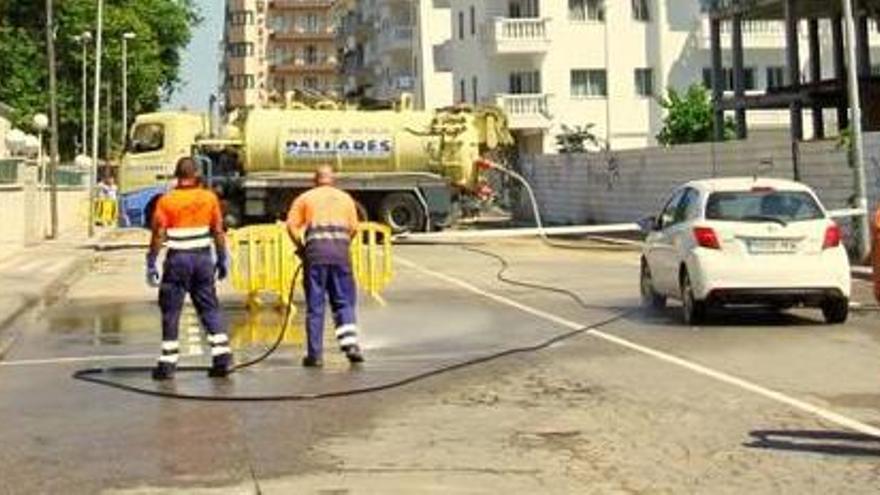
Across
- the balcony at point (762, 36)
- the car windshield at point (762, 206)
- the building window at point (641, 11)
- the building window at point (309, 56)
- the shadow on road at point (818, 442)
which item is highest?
the building window at point (309, 56)

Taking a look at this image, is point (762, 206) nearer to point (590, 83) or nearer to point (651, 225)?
point (651, 225)

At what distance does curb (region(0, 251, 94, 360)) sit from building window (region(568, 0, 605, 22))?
34.5m

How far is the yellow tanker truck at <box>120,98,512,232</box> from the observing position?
39.7m

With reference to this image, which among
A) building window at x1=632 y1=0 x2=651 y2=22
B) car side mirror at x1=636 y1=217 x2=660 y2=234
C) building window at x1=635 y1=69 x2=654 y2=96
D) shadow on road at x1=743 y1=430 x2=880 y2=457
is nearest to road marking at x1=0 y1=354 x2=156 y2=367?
car side mirror at x1=636 y1=217 x2=660 y2=234

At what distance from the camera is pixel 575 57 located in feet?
217

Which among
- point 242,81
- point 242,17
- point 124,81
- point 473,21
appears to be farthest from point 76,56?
point 242,17

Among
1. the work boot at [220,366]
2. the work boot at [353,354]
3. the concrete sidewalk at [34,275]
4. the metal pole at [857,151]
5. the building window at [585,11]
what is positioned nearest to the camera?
the work boot at [220,366]

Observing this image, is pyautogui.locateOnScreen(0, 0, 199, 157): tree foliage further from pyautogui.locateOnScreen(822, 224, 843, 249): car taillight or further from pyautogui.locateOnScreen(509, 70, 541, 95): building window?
pyautogui.locateOnScreen(822, 224, 843, 249): car taillight

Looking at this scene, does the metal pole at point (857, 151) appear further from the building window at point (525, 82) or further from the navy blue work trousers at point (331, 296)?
the building window at point (525, 82)

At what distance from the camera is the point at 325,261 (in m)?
13.8

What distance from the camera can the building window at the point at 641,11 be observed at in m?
66.4

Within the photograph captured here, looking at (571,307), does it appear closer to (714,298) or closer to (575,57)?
(714,298)

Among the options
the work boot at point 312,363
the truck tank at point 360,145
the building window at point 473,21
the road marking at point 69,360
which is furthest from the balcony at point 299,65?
the work boot at point 312,363

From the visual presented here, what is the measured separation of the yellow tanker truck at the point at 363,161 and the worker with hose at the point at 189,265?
26049 mm
